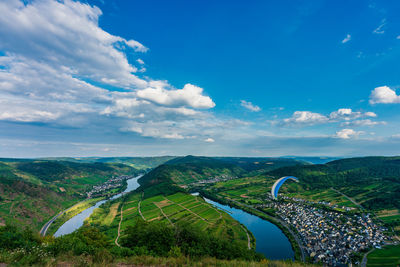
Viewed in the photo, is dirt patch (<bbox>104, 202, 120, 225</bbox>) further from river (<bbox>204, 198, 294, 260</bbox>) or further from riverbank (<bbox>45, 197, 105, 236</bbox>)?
river (<bbox>204, 198, 294, 260</bbox>)

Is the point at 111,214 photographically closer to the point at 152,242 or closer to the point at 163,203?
the point at 163,203

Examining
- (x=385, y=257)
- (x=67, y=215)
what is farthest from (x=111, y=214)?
(x=385, y=257)

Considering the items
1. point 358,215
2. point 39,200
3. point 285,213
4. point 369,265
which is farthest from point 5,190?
point 358,215

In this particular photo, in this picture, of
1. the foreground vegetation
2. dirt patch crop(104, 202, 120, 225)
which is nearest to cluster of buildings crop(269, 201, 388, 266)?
the foreground vegetation

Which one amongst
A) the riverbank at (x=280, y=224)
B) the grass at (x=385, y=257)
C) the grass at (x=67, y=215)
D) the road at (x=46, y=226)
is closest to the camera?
the grass at (x=385, y=257)

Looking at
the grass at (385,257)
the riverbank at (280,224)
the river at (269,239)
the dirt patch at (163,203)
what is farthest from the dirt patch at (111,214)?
the grass at (385,257)

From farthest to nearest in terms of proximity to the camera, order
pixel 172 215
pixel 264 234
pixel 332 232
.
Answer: pixel 172 215 → pixel 264 234 → pixel 332 232

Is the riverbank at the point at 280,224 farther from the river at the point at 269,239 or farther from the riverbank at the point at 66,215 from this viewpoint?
the riverbank at the point at 66,215
